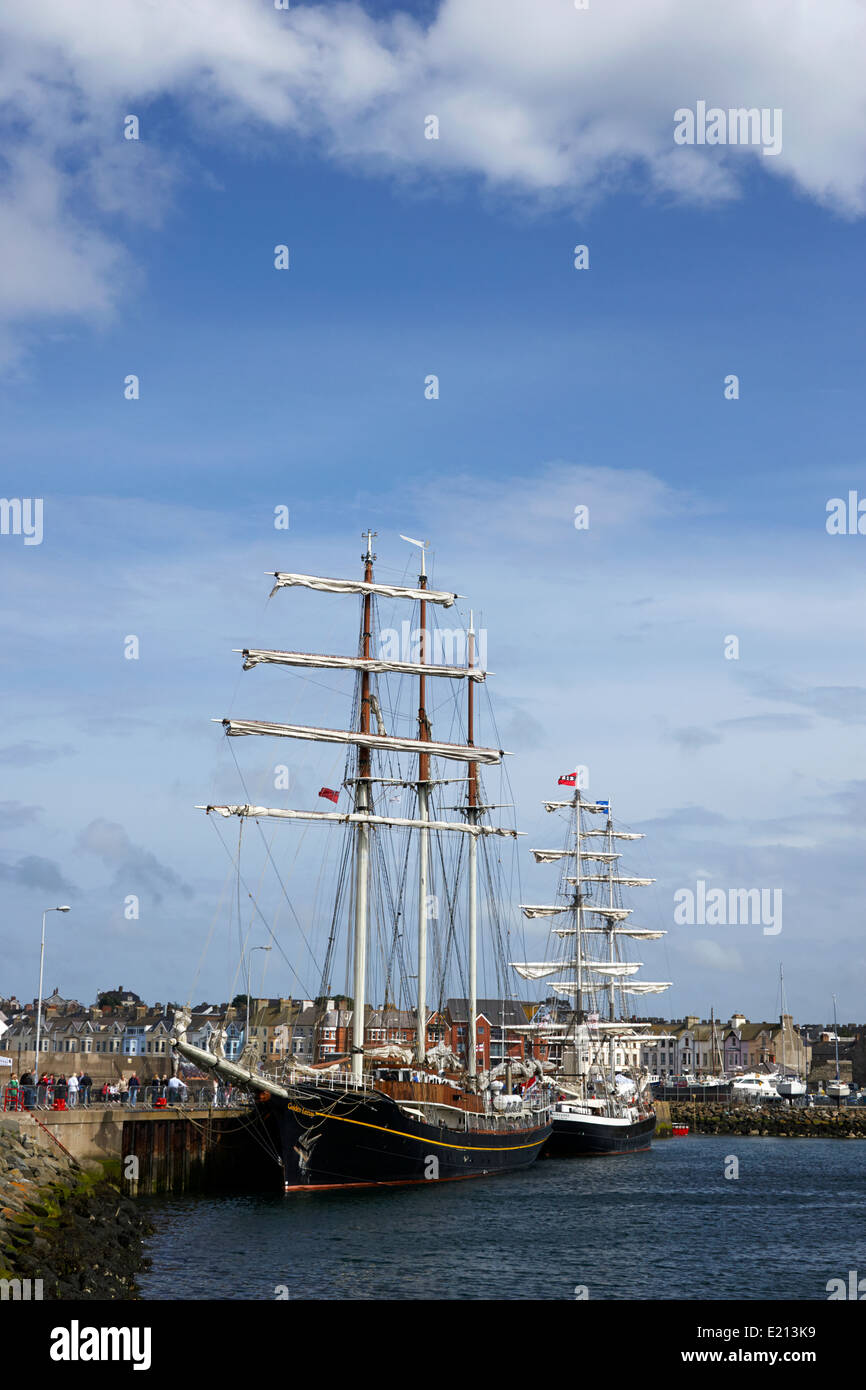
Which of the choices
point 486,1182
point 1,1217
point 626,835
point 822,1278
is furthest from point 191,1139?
point 626,835

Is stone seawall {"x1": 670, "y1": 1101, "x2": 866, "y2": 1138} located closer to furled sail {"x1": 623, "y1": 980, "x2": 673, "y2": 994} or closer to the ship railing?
furled sail {"x1": 623, "y1": 980, "x2": 673, "y2": 994}

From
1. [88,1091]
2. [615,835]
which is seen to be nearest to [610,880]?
[615,835]

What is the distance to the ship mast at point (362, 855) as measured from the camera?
5444cm

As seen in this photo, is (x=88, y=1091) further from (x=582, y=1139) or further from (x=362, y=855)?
(x=582, y=1139)

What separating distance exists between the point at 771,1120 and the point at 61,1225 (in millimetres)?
103960

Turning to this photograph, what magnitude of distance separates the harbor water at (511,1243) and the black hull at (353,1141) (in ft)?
2.38

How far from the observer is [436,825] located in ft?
219

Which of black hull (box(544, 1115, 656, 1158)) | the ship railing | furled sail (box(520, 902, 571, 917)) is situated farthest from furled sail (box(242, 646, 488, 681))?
furled sail (box(520, 902, 571, 917))

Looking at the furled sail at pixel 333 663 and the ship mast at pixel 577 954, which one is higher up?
the furled sail at pixel 333 663

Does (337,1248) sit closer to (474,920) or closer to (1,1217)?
(1,1217)

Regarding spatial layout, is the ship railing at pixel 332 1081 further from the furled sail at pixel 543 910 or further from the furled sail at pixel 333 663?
the furled sail at pixel 543 910

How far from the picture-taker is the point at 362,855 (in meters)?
58.1

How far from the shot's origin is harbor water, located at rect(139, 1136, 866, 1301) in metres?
31.8

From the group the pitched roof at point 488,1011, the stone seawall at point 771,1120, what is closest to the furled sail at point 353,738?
the stone seawall at point 771,1120
